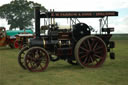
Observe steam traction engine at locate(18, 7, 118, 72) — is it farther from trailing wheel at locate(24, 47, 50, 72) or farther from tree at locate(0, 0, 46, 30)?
tree at locate(0, 0, 46, 30)

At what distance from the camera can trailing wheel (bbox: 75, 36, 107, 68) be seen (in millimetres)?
9164

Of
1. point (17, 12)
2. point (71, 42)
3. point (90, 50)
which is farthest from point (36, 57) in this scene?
point (17, 12)

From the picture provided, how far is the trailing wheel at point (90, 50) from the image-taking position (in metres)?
9.16

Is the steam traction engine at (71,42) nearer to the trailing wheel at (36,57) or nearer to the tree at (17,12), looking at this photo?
the trailing wheel at (36,57)

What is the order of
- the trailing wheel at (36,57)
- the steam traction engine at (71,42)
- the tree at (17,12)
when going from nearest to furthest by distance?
the trailing wheel at (36,57)
the steam traction engine at (71,42)
the tree at (17,12)

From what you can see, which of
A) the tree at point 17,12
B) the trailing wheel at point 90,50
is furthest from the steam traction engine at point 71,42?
the tree at point 17,12

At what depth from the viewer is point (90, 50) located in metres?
9.34

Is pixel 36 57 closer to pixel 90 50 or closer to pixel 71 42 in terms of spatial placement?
pixel 71 42

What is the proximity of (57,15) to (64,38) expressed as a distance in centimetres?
95

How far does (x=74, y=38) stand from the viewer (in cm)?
937

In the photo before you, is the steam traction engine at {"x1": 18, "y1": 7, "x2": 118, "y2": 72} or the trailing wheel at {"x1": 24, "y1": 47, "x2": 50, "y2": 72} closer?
the trailing wheel at {"x1": 24, "y1": 47, "x2": 50, "y2": 72}

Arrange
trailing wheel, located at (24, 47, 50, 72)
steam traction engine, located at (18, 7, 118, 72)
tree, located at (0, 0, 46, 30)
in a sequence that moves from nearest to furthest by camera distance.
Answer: trailing wheel, located at (24, 47, 50, 72) → steam traction engine, located at (18, 7, 118, 72) → tree, located at (0, 0, 46, 30)

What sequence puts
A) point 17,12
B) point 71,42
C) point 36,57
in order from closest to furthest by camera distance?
1. point 36,57
2. point 71,42
3. point 17,12

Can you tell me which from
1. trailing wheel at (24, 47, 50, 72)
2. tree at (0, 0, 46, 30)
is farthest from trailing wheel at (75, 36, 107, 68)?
tree at (0, 0, 46, 30)
